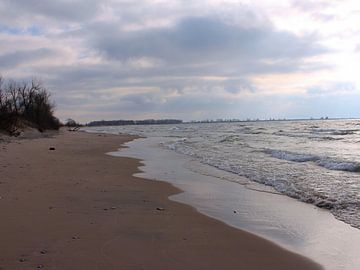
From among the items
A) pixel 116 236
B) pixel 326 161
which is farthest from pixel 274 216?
pixel 326 161

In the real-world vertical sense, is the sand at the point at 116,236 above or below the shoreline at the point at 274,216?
above

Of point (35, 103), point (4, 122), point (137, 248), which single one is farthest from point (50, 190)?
point (35, 103)

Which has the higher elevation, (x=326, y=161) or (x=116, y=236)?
(x=116, y=236)

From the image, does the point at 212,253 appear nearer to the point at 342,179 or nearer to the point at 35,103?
the point at 342,179

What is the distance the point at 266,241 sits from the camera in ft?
21.9

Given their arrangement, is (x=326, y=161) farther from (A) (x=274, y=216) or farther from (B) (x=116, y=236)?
(B) (x=116, y=236)

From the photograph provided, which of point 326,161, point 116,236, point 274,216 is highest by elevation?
point 116,236

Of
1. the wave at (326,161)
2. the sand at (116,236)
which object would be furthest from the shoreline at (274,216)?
the wave at (326,161)

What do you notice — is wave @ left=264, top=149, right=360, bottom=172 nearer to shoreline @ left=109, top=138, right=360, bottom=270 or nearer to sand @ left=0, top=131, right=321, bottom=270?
shoreline @ left=109, top=138, right=360, bottom=270

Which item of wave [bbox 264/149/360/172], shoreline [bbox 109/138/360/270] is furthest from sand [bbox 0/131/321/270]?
wave [bbox 264/149/360/172]

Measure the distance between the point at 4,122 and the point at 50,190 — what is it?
29.5 meters

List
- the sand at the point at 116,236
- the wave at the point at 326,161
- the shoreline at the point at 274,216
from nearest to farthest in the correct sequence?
the sand at the point at 116,236 → the shoreline at the point at 274,216 → the wave at the point at 326,161

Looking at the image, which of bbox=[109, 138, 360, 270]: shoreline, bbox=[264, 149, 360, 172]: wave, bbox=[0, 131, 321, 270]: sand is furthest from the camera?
bbox=[264, 149, 360, 172]: wave

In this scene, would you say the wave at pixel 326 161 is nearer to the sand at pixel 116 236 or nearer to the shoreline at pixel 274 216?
the shoreline at pixel 274 216
